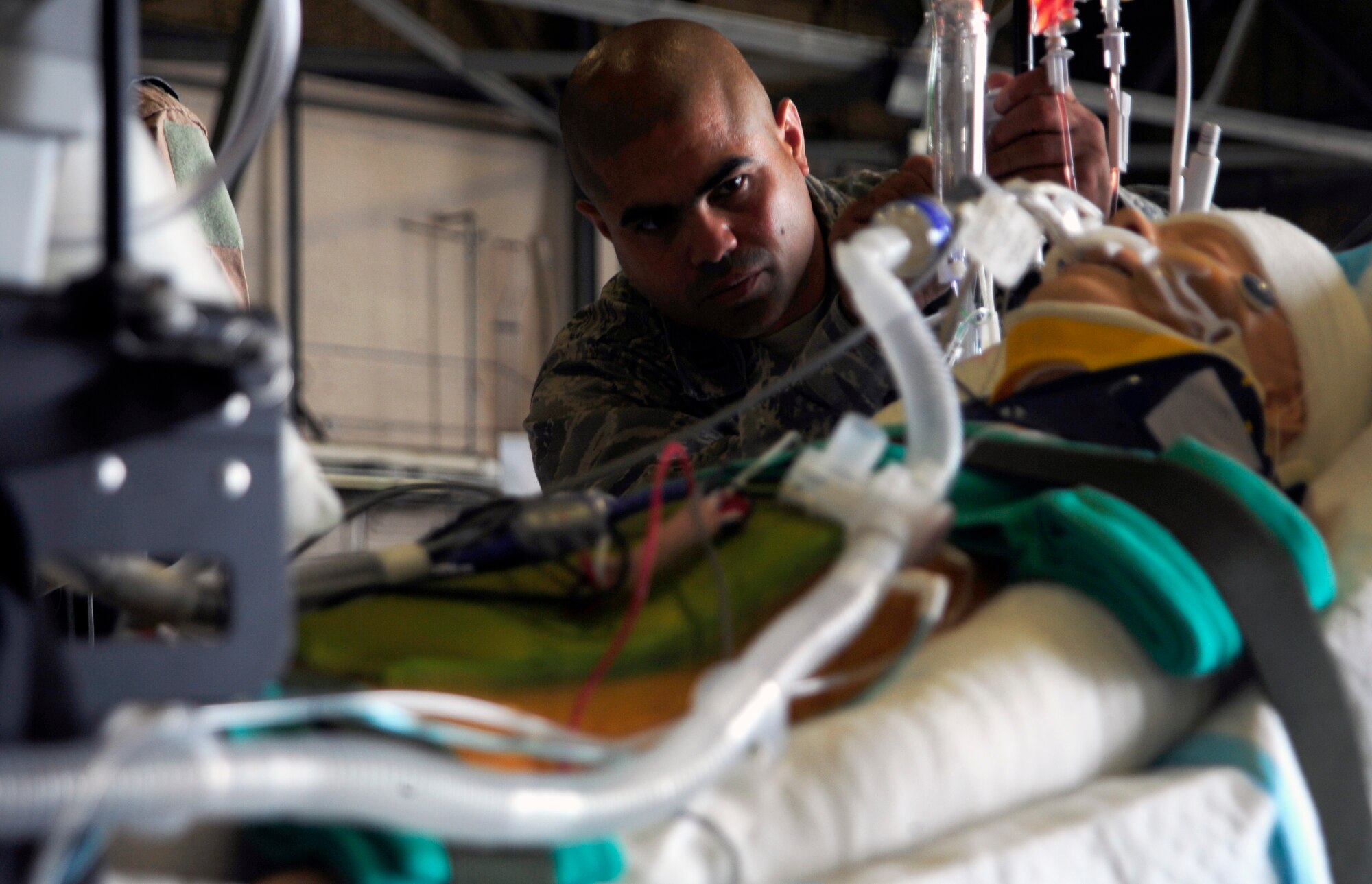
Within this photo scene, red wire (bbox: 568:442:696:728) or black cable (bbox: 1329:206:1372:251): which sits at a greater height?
black cable (bbox: 1329:206:1372:251)

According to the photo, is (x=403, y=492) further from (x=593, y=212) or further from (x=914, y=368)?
(x=593, y=212)

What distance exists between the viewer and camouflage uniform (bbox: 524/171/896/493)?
1.79 m

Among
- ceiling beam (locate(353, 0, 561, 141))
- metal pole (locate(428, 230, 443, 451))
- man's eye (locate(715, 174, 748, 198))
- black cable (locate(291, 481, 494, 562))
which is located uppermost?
man's eye (locate(715, 174, 748, 198))

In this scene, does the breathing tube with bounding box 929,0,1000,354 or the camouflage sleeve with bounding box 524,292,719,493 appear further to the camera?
the camouflage sleeve with bounding box 524,292,719,493

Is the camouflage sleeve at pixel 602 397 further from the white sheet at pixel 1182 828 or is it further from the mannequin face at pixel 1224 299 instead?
the white sheet at pixel 1182 828

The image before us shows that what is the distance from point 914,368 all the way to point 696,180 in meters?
1.22

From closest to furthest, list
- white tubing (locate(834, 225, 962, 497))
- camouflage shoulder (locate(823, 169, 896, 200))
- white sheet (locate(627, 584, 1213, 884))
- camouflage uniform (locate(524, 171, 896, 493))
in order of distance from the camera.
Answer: white sheet (locate(627, 584, 1213, 884))
white tubing (locate(834, 225, 962, 497))
camouflage uniform (locate(524, 171, 896, 493))
camouflage shoulder (locate(823, 169, 896, 200))

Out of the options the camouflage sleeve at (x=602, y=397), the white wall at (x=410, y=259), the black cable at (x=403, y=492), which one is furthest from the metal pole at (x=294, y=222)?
the black cable at (x=403, y=492)

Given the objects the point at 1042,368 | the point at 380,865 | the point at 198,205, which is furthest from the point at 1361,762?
the point at 198,205

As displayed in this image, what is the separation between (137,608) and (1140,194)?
5.32 feet

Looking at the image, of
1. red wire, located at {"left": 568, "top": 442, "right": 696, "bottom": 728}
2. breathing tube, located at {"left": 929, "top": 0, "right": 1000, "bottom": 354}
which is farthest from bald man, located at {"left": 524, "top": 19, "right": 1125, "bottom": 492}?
red wire, located at {"left": 568, "top": 442, "right": 696, "bottom": 728}

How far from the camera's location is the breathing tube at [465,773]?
41cm

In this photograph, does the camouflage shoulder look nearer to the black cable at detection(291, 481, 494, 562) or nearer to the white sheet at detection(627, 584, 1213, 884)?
the black cable at detection(291, 481, 494, 562)

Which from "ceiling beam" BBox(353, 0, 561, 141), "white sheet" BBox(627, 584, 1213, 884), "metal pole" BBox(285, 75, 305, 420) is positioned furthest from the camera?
"metal pole" BBox(285, 75, 305, 420)
